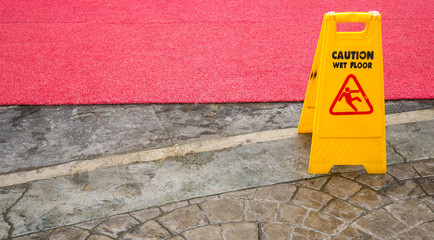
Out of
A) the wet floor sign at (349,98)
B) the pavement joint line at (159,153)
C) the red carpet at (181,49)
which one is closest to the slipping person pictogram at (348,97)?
the wet floor sign at (349,98)

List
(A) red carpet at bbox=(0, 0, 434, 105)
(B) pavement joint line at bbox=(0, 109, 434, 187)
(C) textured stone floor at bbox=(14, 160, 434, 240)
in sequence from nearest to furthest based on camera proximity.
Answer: (C) textured stone floor at bbox=(14, 160, 434, 240)
(B) pavement joint line at bbox=(0, 109, 434, 187)
(A) red carpet at bbox=(0, 0, 434, 105)

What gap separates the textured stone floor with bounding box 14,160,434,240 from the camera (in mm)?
3027

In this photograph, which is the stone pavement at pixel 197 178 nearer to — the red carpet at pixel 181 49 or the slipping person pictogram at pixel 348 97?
the red carpet at pixel 181 49

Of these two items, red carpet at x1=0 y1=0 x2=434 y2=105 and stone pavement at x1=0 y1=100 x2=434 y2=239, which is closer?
stone pavement at x1=0 y1=100 x2=434 y2=239

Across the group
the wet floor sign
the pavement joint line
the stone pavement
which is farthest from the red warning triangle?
the pavement joint line

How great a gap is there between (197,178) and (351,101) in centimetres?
119

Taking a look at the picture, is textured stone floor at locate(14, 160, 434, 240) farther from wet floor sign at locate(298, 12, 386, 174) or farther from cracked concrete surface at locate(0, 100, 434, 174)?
cracked concrete surface at locate(0, 100, 434, 174)

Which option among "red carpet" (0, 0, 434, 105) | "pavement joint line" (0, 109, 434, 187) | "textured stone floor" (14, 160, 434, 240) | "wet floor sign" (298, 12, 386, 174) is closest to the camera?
"textured stone floor" (14, 160, 434, 240)

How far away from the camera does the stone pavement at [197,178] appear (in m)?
3.09

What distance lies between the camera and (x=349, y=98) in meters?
3.42

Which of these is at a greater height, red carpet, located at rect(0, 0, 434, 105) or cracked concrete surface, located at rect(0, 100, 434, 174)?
red carpet, located at rect(0, 0, 434, 105)

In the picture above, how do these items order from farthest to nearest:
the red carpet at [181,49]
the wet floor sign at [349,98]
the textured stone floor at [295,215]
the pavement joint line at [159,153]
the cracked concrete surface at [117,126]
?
the red carpet at [181,49] → the cracked concrete surface at [117,126] → the pavement joint line at [159,153] → the wet floor sign at [349,98] → the textured stone floor at [295,215]

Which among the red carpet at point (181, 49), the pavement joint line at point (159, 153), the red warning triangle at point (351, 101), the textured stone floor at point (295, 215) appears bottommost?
the textured stone floor at point (295, 215)

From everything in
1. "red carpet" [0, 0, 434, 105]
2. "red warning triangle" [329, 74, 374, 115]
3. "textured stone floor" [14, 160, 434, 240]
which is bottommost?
"textured stone floor" [14, 160, 434, 240]
